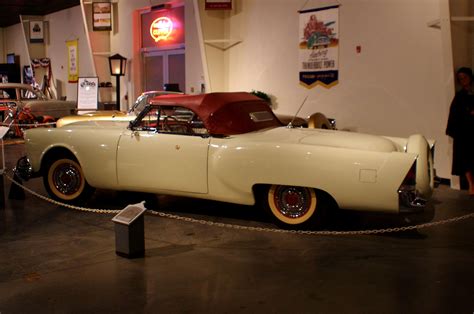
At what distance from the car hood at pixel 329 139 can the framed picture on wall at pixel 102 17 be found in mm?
12167

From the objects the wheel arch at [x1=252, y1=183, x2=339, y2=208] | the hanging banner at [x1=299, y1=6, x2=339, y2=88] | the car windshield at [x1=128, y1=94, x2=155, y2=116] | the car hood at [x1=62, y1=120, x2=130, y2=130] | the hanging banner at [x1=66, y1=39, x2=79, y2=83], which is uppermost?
the hanging banner at [x1=66, y1=39, x2=79, y2=83]

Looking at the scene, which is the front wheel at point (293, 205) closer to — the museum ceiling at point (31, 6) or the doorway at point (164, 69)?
the doorway at point (164, 69)

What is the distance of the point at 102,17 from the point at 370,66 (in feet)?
33.2

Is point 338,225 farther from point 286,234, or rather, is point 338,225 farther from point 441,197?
point 441,197

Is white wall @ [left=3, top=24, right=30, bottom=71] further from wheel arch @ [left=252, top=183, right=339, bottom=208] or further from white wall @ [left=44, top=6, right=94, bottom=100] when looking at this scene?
wheel arch @ [left=252, top=183, right=339, bottom=208]

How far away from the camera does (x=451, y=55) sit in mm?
8297

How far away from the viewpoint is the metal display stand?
4.95 metres

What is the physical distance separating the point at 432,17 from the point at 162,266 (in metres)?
6.52

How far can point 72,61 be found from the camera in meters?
20.6

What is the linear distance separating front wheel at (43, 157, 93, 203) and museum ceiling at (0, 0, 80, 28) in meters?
13.7

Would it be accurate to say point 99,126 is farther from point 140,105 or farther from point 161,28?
point 161,28

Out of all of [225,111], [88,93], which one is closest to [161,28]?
[88,93]

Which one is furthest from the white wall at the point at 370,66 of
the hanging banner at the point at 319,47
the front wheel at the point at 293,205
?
the front wheel at the point at 293,205

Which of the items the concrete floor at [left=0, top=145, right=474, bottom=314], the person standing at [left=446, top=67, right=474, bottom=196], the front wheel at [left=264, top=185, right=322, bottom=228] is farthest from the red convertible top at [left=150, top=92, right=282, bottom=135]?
the person standing at [left=446, top=67, right=474, bottom=196]
